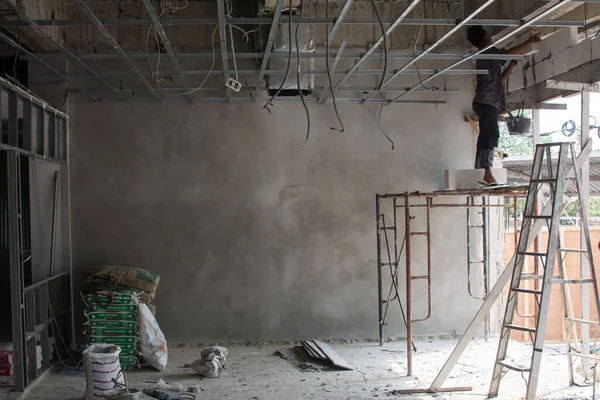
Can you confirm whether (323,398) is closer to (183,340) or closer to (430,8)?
(183,340)

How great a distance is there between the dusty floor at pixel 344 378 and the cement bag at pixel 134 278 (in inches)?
33.3

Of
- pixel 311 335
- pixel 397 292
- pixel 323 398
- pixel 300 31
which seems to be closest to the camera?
pixel 323 398

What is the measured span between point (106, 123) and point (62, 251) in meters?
1.60

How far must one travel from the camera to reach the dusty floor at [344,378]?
4867 mm

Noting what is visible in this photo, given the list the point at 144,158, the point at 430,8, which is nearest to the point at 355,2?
the point at 430,8

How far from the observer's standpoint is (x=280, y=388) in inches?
200

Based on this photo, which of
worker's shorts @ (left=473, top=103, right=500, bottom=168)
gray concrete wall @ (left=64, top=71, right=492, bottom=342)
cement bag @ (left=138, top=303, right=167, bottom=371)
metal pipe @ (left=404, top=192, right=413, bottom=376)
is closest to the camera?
metal pipe @ (left=404, top=192, right=413, bottom=376)

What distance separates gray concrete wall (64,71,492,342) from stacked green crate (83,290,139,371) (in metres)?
0.94

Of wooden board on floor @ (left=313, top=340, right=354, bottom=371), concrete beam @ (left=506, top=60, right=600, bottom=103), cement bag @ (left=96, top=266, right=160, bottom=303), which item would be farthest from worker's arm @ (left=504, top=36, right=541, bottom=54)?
cement bag @ (left=96, top=266, right=160, bottom=303)

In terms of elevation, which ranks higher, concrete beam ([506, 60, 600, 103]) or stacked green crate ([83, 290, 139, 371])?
concrete beam ([506, 60, 600, 103])

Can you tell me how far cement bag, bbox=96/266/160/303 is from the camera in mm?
5863

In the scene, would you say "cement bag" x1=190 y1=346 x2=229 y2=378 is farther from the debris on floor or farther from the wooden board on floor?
the wooden board on floor

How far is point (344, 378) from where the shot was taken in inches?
210

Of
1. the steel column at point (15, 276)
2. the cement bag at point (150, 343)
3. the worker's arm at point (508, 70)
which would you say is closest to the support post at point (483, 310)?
the worker's arm at point (508, 70)
